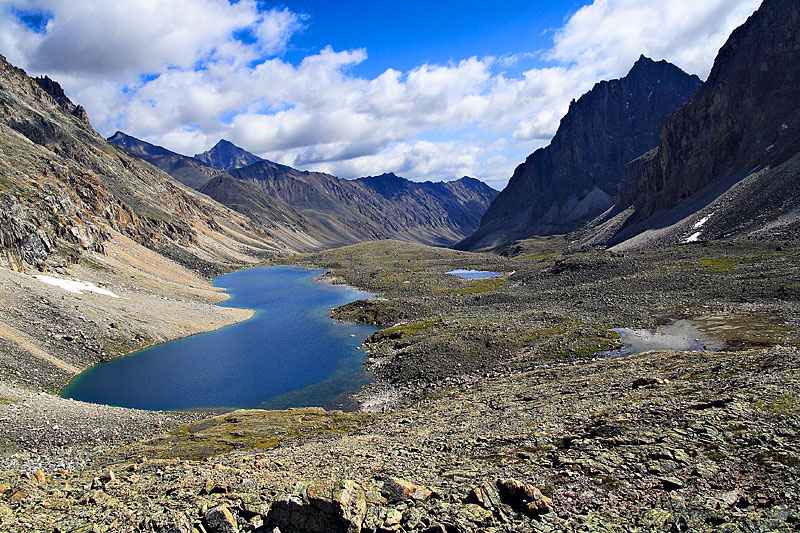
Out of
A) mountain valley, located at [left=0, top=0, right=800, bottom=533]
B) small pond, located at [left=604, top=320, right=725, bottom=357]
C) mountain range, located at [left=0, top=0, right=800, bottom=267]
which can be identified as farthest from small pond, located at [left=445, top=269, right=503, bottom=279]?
small pond, located at [left=604, top=320, right=725, bottom=357]

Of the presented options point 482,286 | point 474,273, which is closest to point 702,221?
point 482,286

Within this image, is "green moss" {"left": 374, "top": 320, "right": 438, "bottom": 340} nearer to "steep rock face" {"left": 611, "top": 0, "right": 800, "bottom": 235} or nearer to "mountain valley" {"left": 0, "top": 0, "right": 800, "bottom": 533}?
"mountain valley" {"left": 0, "top": 0, "right": 800, "bottom": 533}

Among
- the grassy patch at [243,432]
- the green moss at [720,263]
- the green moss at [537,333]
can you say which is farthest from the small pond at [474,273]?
the grassy patch at [243,432]

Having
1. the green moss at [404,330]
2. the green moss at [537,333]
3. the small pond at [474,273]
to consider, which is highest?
the small pond at [474,273]

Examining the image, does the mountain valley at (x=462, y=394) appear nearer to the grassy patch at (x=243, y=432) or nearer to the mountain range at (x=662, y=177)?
the grassy patch at (x=243, y=432)

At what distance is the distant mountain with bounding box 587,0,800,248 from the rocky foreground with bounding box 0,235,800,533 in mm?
57832

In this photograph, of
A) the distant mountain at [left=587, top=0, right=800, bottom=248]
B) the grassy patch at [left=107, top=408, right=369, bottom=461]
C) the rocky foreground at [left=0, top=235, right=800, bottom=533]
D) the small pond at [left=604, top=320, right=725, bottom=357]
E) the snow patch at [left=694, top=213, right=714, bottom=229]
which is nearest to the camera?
the rocky foreground at [left=0, top=235, right=800, bottom=533]

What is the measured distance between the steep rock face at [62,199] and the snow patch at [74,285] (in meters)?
4.17

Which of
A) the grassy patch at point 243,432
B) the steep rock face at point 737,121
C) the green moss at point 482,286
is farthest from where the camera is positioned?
the steep rock face at point 737,121

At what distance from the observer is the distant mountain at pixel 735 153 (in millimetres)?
102000

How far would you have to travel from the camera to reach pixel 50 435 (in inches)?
1202

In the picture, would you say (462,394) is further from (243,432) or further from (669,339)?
(669,339)

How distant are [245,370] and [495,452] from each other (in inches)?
1583

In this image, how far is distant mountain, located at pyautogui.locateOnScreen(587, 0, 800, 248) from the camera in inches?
4016
